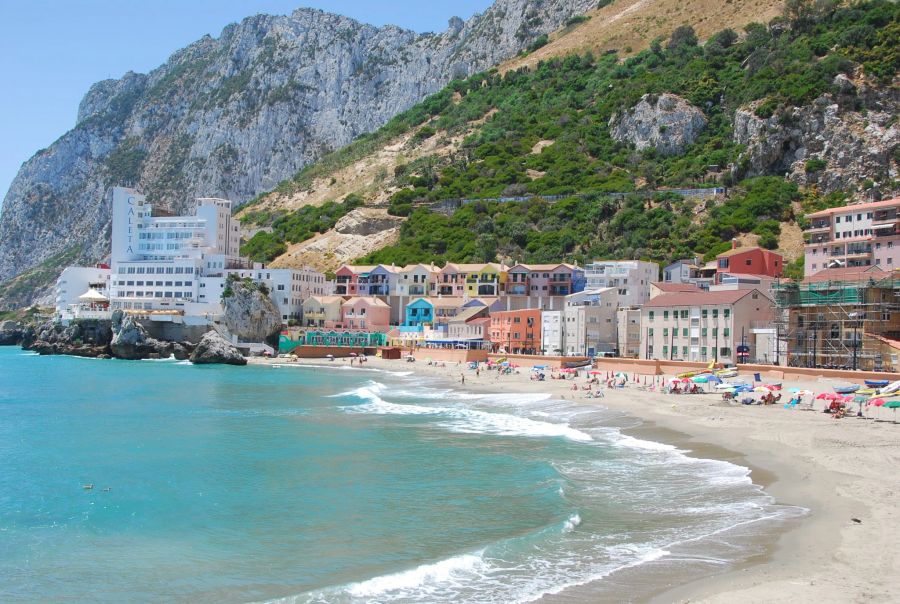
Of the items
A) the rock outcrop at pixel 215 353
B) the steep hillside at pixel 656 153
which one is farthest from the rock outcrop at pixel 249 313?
the steep hillside at pixel 656 153

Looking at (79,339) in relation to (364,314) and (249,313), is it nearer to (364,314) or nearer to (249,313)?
(249,313)

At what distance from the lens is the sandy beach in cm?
1372

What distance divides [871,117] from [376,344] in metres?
59.6

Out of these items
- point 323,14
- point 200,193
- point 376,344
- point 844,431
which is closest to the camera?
point 844,431

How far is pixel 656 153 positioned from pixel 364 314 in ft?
151

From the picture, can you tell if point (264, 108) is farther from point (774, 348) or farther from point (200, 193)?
point (774, 348)

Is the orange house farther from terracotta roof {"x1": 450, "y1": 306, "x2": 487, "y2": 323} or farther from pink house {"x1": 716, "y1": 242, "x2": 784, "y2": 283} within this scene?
pink house {"x1": 716, "y1": 242, "x2": 784, "y2": 283}

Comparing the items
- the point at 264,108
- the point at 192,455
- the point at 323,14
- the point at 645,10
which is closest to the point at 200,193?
the point at 264,108

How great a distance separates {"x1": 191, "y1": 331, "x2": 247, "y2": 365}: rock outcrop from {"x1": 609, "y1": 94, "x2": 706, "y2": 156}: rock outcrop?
61016mm

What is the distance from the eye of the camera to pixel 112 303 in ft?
303

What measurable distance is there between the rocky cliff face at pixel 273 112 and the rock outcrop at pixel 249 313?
94790mm

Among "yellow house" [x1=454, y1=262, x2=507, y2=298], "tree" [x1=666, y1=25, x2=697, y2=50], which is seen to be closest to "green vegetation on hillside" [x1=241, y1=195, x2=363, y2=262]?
"yellow house" [x1=454, y1=262, x2=507, y2=298]

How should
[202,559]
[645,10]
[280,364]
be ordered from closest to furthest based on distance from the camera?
[202,559] → [280,364] → [645,10]

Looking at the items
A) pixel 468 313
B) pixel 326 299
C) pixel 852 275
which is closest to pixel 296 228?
pixel 326 299
